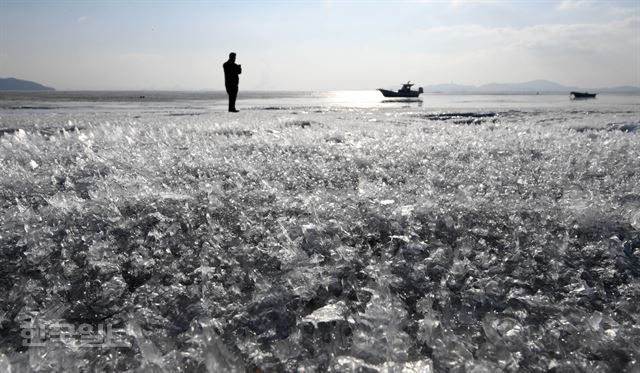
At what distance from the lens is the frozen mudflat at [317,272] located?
4.76ft

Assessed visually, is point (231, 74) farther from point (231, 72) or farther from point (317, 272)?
point (317, 272)

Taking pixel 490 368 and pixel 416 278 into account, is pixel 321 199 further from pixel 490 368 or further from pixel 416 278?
pixel 490 368

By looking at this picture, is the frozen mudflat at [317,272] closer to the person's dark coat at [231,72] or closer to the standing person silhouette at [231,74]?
the standing person silhouette at [231,74]

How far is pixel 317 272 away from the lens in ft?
6.14

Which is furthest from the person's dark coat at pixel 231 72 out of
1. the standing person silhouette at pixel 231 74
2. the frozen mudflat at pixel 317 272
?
the frozen mudflat at pixel 317 272

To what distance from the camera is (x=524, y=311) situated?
1.66 meters

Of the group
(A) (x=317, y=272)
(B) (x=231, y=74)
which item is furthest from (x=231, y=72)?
(A) (x=317, y=272)

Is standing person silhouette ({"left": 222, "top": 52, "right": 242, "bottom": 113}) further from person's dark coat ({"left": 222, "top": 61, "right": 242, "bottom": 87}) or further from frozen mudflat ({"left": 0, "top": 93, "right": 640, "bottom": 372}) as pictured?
frozen mudflat ({"left": 0, "top": 93, "right": 640, "bottom": 372})

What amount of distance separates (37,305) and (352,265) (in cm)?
143

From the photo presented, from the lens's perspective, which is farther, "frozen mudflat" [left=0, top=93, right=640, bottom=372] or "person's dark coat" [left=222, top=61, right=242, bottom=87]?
"person's dark coat" [left=222, top=61, right=242, bottom=87]

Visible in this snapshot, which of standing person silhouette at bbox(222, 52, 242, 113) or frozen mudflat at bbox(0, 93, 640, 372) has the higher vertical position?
standing person silhouette at bbox(222, 52, 242, 113)

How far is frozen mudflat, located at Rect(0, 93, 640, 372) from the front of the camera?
4.76ft

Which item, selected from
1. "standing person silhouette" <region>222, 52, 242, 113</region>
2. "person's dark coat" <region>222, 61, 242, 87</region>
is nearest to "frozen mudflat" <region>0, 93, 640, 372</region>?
"standing person silhouette" <region>222, 52, 242, 113</region>

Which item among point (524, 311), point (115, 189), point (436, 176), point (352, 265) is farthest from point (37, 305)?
point (436, 176)
